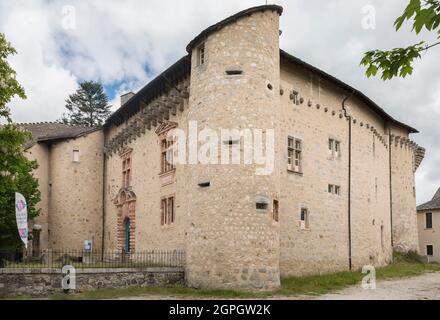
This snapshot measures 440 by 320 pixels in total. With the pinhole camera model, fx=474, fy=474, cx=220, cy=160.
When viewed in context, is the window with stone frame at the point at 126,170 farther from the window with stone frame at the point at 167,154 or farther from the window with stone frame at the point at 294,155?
the window with stone frame at the point at 294,155

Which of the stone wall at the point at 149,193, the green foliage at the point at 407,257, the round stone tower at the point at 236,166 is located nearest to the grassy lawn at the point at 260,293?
the round stone tower at the point at 236,166

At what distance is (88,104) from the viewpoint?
2251 inches

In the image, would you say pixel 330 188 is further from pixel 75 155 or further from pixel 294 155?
pixel 75 155

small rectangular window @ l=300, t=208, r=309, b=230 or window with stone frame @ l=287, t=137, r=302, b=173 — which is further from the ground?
window with stone frame @ l=287, t=137, r=302, b=173

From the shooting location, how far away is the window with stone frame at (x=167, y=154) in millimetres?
20620

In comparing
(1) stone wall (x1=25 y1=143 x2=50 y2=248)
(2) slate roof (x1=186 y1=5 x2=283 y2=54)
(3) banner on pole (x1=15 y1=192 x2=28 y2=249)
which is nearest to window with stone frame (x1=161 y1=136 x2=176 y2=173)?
(2) slate roof (x1=186 y1=5 x2=283 y2=54)

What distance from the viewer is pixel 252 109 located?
54.1 feet

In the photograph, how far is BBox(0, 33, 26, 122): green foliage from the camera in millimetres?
13941

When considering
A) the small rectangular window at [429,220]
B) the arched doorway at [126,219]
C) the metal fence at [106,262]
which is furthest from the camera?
the small rectangular window at [429,220]

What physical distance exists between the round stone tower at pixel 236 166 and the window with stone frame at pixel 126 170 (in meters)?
9.09

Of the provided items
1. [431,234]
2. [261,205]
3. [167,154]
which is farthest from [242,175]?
[431,234]

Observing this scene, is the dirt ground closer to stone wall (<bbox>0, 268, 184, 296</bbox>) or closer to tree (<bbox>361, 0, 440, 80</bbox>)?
stone wall (<bbox>0, 268, 184, 296</bbox>)

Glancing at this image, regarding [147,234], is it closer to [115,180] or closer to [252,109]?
[115,180]

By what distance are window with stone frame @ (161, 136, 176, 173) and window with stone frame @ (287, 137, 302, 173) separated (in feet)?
16.1
